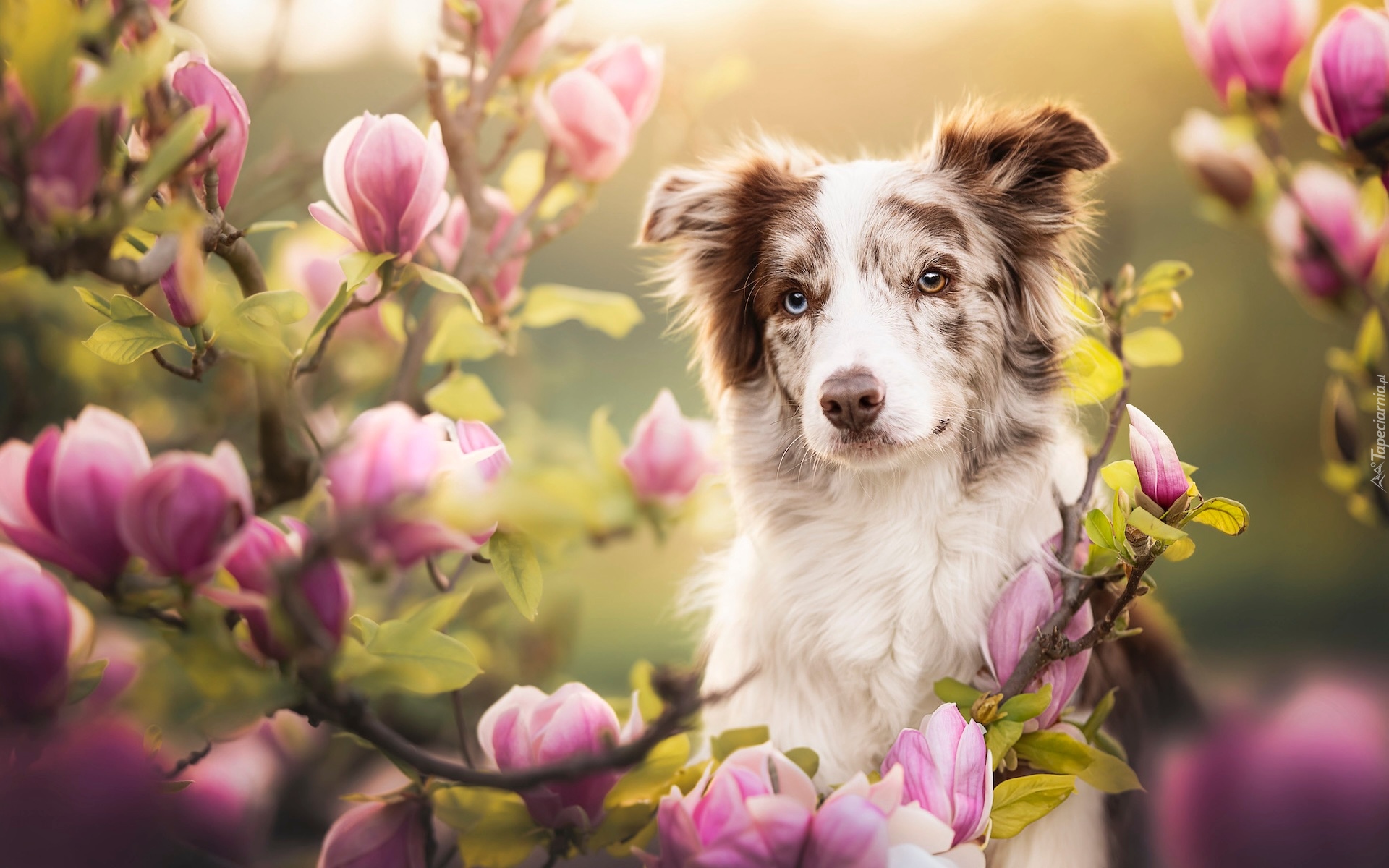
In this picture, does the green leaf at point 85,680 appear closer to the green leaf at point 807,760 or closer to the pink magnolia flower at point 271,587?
the pink magnolia flower at point 271,587

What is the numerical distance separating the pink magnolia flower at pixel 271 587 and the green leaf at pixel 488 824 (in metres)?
0.21

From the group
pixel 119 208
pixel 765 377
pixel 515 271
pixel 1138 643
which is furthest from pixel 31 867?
pixel 1138 643

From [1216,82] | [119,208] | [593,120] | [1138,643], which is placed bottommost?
[1138,643]

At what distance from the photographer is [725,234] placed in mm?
1229

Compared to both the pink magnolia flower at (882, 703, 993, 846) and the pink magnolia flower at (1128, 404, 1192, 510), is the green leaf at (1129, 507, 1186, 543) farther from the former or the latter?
the pink magnolia flower at (882, 703, 993, 846)

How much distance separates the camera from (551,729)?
25.0 inches

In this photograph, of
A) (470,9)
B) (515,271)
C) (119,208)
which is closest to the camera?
(119,208)

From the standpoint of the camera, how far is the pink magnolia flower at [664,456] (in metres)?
0.92

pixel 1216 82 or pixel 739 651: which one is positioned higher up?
pixel 1216 82

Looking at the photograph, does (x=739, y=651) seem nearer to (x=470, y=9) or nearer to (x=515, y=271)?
(x=515, y=271)

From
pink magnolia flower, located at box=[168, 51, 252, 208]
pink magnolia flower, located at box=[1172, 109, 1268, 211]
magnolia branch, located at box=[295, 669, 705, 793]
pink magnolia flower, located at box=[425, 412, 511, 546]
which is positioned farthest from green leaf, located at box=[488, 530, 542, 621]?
pink magnolia flower, located at box=[1172, 109, 1268, 211]

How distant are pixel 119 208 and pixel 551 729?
417 millimetres

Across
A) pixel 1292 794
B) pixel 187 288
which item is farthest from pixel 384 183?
pixel 1292 794

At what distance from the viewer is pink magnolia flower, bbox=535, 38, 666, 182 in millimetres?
839
